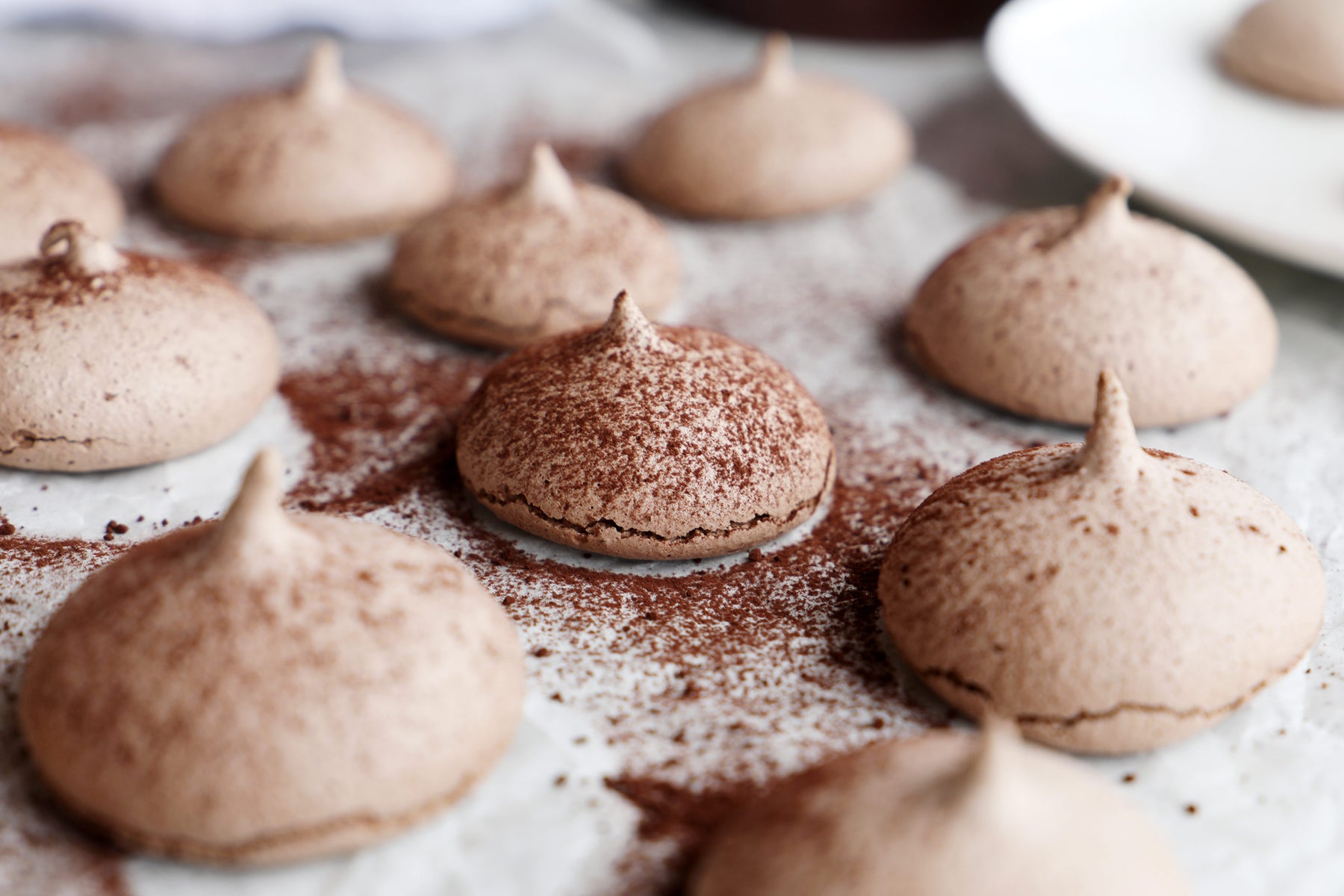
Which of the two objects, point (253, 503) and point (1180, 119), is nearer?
point (253, 503)

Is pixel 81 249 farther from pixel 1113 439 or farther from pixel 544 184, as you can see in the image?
pixel 1113 439

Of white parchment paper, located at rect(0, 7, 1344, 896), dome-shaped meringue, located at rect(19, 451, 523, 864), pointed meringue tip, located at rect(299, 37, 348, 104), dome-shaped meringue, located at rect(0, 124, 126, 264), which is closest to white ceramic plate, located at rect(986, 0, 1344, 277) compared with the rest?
white parchment paper, located at rect(0, 7, 1344, 896)

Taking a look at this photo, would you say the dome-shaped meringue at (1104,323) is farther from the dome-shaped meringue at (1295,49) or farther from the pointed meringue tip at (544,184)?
the dome-shaped meringue at (1295,49)

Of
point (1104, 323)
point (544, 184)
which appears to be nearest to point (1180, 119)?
point (1104, 323)

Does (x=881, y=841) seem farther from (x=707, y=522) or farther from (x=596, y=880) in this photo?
(x=707, y=522)

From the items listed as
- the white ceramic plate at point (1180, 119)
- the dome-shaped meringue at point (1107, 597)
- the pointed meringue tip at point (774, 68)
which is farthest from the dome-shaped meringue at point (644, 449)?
the pointed meringue tip at point (774, 68)

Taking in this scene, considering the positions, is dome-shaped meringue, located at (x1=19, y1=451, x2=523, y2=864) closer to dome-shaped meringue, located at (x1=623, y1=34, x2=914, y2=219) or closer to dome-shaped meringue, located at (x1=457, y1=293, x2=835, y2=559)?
dome-shaped meringue, located at (x1=457, y1=293, x2=835, y2=559)

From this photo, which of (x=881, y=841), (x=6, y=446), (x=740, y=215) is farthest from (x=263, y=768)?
(x=740, y=215)
